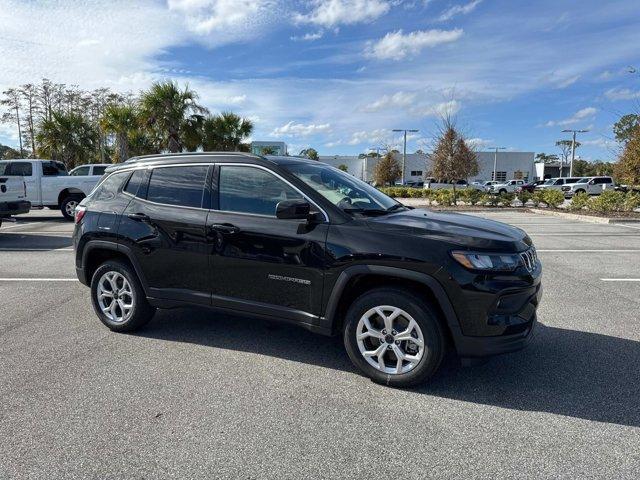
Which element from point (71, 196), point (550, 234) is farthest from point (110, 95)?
point (550, 234)

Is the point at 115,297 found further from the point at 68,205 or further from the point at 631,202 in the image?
the point at 631,202

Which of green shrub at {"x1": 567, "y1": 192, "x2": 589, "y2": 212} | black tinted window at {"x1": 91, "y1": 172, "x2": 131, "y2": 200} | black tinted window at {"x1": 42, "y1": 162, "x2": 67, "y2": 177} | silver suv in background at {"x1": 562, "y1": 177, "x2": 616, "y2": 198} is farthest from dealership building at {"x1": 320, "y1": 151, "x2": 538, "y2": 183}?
black tinted window at {"x1": 91, "y1": 172, "x2": 131, "y2": 200}

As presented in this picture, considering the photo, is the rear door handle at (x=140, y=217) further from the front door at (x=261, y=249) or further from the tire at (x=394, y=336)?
the tire at (x=394, y=336)

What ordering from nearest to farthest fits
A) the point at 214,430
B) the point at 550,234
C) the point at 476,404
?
1. the point at 214,430
2. the point at 476,404
3. the point at 550,234

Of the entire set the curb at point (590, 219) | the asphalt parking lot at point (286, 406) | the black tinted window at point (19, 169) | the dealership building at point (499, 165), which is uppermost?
the dealership building at point (499, 165)

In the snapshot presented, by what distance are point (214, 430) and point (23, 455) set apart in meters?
1.07

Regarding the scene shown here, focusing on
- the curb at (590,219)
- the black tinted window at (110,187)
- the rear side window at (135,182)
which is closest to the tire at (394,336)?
the rear side window at (135,182)

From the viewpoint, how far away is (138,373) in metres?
3.77

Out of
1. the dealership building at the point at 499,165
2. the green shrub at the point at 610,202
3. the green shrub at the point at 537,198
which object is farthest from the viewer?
the dealership building at the point at 499,165

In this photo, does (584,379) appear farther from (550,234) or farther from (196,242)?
(550,234)

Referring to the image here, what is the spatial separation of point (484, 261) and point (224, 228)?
212cm

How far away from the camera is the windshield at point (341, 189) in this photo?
389 cm

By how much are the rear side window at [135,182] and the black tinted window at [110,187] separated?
95mm

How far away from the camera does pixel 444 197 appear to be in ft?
80.9
